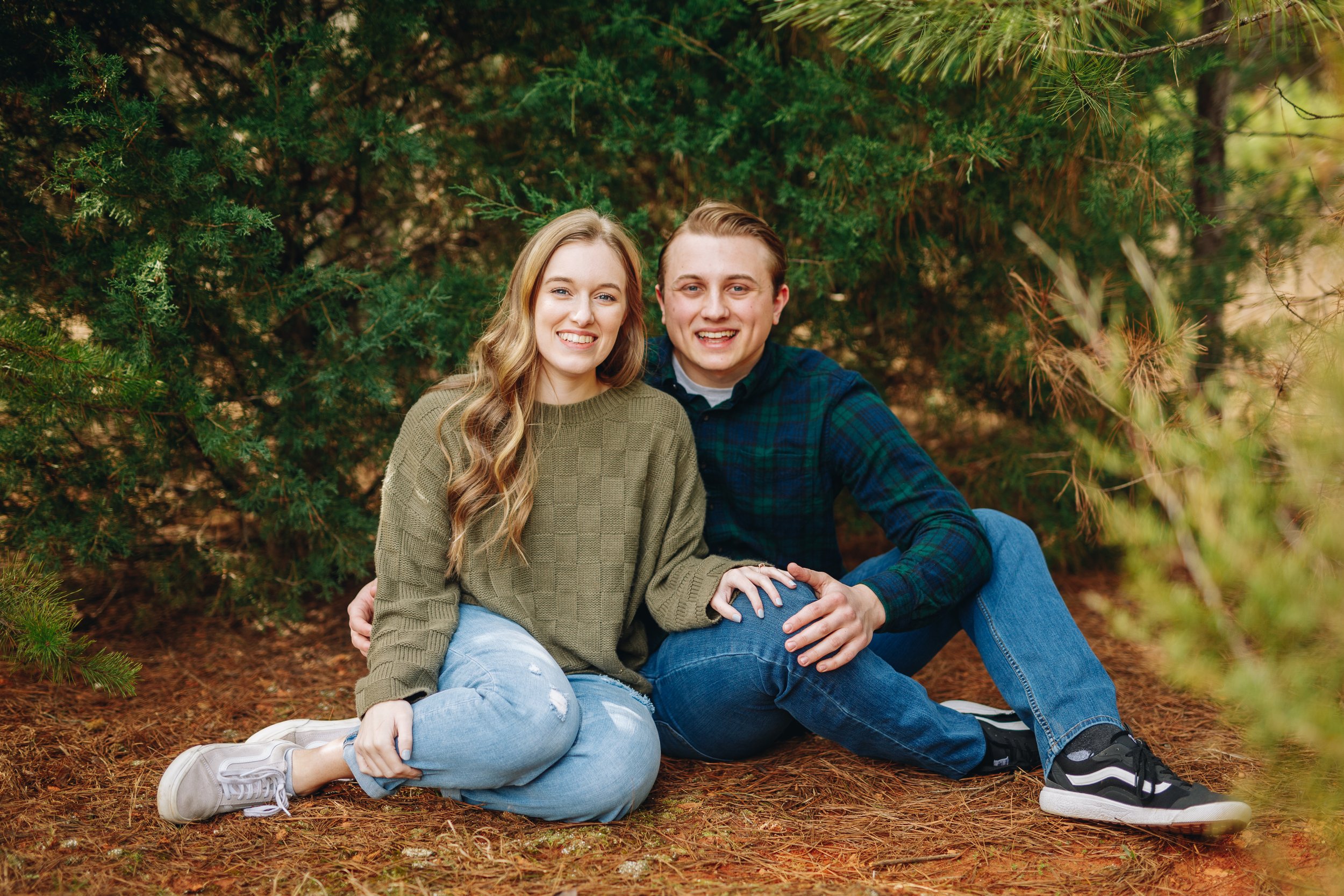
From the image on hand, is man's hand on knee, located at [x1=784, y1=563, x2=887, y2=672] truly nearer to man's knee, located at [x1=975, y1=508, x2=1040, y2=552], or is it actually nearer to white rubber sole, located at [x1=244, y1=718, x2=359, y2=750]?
man's knee, located at [x1=975, y1=508, x2=1040, y2=552]

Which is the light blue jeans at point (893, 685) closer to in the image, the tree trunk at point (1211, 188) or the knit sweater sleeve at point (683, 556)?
the knit sweater sleeve at point (683, 556)

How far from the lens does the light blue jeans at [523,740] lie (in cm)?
174

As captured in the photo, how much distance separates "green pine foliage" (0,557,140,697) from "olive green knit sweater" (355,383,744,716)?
53cm

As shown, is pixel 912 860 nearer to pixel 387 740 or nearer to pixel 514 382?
pixel 387 740

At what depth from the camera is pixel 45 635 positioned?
1.82m

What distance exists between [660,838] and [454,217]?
212cm

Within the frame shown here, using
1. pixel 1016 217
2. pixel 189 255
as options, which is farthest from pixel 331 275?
pixel 1016 217

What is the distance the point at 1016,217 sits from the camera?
3.05m

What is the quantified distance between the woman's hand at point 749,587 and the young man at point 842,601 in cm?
1

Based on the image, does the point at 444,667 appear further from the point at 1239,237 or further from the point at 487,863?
the point at 1239,237

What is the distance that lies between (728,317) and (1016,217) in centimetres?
137

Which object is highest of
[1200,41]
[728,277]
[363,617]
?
[1200,41]

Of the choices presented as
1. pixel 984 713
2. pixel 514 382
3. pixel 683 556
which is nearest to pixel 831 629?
pixel 683 556

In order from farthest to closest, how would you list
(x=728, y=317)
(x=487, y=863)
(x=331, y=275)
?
1. (x=331, y=275)
2. (x=728, y=317)
3. (x=487, y=863)
